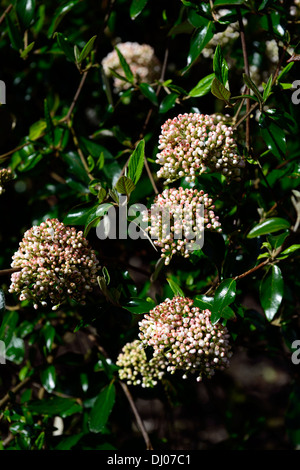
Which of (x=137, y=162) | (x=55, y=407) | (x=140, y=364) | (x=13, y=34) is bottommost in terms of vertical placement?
(x=55, y=407)

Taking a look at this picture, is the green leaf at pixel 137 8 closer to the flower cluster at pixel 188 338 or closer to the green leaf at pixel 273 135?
the green leaf at pixel 273 135

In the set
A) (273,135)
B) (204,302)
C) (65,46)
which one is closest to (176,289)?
(204,302)

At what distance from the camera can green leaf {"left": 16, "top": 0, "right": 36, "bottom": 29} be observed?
1675 millimetres

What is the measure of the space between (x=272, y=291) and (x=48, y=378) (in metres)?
0.96

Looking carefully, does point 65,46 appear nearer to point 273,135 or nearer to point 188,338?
point 273,135

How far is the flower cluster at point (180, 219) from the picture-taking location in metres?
1.17

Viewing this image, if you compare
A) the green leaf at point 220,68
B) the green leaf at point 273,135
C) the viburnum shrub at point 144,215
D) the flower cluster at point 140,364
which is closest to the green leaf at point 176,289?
the viburnum shrub at point 144,215

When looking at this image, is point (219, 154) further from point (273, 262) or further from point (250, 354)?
point (250, 354)

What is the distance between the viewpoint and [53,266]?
1189 millimetres

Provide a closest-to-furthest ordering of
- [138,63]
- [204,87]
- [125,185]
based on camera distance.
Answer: [125,185]
[204,87]
[138,63]

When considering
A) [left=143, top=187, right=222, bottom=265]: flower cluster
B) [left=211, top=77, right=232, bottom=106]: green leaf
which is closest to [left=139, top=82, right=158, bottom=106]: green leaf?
[left=211, top=77, right=232, bottom=106]: green leaf

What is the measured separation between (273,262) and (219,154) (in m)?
0.35

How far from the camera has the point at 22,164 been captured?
1755 millimetres

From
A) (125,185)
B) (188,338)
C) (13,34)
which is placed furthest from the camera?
(13,34)
